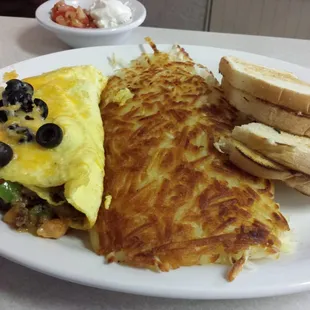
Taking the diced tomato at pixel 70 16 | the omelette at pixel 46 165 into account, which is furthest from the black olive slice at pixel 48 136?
the diced tomato at pixel 70 16

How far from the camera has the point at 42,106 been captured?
135 cm

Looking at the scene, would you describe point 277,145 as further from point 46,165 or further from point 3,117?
point 3,117

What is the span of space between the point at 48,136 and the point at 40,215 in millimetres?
217

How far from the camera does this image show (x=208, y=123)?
58.5 inches

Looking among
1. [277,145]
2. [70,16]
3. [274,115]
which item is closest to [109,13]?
[70,16]

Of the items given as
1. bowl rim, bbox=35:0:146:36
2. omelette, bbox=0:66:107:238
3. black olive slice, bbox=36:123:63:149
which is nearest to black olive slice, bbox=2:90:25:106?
omelette, bbox=0:66:107:238

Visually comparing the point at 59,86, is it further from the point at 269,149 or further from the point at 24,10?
the point at 24,10

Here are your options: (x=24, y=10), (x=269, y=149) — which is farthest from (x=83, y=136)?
(x=24, y=10)

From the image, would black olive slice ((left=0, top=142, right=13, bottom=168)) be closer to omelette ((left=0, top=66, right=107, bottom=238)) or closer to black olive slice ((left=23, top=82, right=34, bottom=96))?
omelette ((left=0, top=66, right=107, bottom=238))

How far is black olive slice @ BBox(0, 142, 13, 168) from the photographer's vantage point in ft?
3.85

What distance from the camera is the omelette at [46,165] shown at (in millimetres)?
1183

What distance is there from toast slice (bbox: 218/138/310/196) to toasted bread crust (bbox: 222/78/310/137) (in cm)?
19

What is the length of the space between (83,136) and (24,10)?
8.98ft

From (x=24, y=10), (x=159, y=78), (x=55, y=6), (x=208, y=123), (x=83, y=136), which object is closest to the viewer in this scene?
(x=83, y=136)
